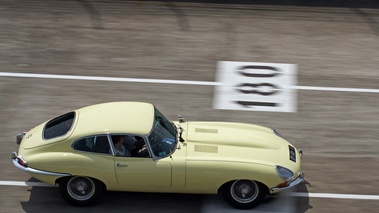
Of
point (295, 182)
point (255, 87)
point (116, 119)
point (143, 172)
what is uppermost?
point (255, 87)

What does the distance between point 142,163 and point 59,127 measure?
1.53 metres

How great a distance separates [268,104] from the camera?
12.8 m

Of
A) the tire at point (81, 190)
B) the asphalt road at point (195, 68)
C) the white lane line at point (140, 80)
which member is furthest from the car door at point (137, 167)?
the white lane line at point (140, 80)

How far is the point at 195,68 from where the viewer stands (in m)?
13.9

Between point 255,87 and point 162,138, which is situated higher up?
point 255,87

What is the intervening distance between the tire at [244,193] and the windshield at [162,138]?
40.4 inches

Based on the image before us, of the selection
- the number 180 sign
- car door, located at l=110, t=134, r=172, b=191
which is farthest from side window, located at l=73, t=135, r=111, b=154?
the number 180 sign

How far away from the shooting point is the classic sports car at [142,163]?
30.4 feet

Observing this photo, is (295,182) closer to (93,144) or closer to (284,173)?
(284,173)

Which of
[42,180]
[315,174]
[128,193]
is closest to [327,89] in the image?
[315,174]

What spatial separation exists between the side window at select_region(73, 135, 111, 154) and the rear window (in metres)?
0.36

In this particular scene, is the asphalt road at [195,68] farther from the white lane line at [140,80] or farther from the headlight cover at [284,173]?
the headlight cover at [284,173]

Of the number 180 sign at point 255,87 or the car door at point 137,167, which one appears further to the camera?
the number 180 sign at point 255,87

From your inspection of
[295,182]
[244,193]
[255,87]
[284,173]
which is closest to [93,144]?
[244,193]
